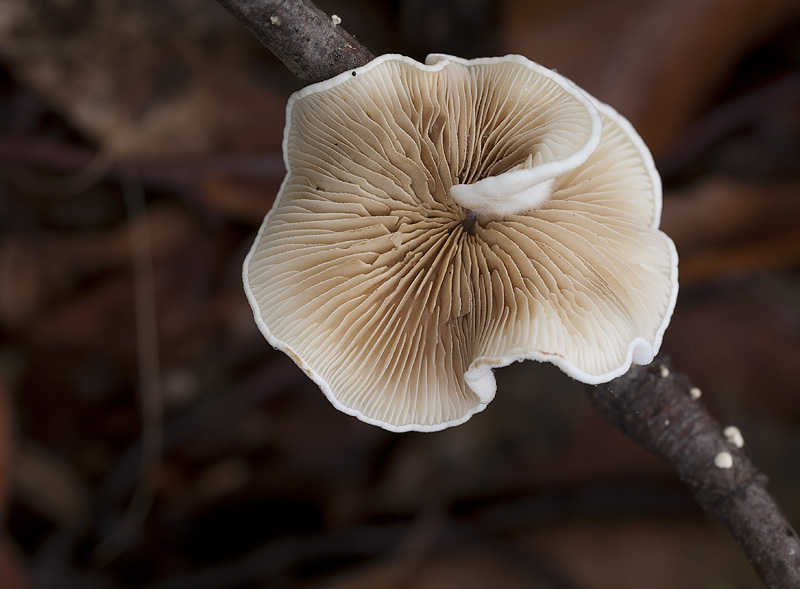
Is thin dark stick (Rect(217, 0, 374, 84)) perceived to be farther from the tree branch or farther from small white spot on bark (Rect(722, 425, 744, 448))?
small white spot on bark (Rect(722, 425, 744, 448))

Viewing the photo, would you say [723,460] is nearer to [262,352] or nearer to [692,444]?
[692,444]

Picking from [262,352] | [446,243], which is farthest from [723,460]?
[262,352]

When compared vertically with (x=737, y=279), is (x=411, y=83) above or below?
above

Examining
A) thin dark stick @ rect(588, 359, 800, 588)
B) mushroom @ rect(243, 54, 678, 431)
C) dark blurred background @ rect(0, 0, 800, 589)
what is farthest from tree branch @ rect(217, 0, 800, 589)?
dark blurred background @ rect(0, 0, 800, 589)

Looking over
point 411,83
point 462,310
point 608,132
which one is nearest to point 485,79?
point 411,83

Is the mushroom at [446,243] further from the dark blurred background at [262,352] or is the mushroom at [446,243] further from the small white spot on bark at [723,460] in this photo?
the dark blurred background at [262,352]

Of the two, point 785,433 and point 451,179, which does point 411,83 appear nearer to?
point 451,179
